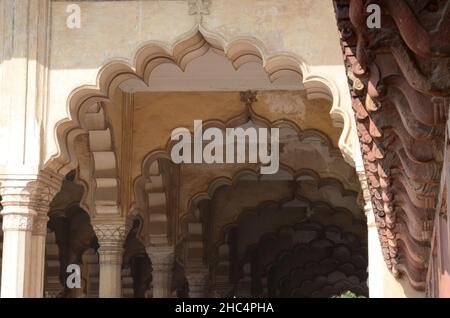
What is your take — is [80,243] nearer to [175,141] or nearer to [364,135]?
[175,141]

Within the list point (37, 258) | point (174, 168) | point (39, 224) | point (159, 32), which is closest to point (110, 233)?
point (174, 168)

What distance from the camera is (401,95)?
511cm

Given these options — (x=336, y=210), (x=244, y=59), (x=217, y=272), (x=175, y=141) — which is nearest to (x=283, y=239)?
(x=217, y=272)

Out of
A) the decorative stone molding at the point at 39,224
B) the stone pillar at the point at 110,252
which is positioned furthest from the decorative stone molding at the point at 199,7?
the stone pillar at the point at 110,252

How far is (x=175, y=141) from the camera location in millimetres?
14367

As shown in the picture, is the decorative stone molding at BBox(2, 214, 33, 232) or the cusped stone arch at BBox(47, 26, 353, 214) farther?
the decorative stone molding at BBox(2, 214, 33, 232)

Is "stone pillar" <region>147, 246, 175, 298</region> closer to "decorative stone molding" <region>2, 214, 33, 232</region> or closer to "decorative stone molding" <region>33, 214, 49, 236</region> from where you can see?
"decorative stone molding" <region>33, 214, 49, 236</region>

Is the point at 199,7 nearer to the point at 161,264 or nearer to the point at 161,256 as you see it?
the point at 161,256

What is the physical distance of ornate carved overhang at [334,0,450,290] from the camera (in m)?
3.92

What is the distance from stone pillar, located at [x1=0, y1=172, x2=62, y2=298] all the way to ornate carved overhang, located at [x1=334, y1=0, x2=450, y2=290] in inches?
165

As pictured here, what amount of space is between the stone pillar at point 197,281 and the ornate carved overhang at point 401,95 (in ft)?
37.3

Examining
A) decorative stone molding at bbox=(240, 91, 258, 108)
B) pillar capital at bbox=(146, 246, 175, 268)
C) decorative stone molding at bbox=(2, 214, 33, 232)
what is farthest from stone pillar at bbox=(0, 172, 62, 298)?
pillar capital at bbox=(146, 246, 175, 268)

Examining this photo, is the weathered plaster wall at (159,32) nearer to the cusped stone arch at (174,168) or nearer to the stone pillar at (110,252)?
the cusped stone arch at (174,168)

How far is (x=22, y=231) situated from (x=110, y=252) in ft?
12.7
